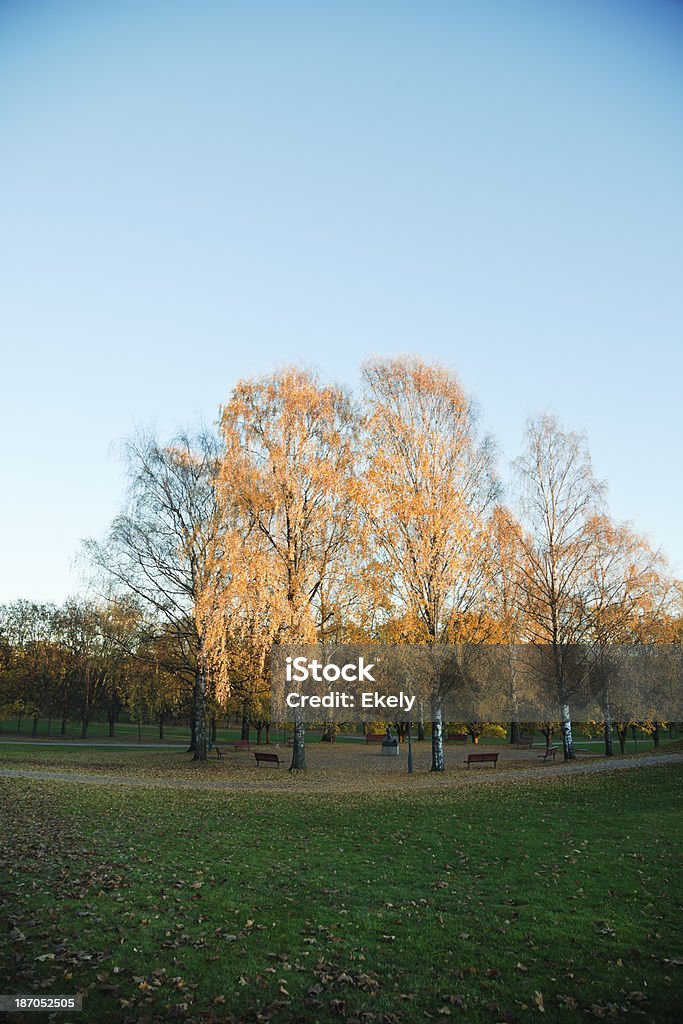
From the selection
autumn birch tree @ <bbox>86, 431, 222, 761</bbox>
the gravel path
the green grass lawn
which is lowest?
the gravel path

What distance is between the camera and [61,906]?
791cm

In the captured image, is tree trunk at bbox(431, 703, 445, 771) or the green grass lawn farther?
tree trunk at bbox(431, 703, 445, 771)

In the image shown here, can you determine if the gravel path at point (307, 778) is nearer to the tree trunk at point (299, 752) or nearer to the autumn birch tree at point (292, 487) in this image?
the tree trunk at point (299, 752)

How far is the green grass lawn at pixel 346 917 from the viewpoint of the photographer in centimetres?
587

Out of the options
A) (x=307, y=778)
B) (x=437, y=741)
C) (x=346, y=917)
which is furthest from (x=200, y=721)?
(x=346, y=917)

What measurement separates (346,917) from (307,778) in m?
17.8

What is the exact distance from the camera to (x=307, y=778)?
25.0 m

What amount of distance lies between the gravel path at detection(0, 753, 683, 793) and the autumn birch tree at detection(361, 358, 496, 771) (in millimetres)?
2495

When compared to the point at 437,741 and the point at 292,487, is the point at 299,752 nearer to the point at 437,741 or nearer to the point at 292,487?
the point at 437,741

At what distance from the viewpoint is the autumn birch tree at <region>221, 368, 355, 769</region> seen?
25891 mm

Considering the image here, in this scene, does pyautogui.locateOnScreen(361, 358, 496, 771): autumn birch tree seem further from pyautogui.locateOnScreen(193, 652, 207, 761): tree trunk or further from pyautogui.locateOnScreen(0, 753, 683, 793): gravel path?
pyautogui.locateOnScreen(193, 652, 207, 761): tree trunk

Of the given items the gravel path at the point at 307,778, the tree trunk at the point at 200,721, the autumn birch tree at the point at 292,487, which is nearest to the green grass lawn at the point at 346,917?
the gravel path at the point at 307,778

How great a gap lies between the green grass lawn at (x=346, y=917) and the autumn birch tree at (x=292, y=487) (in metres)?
12.1

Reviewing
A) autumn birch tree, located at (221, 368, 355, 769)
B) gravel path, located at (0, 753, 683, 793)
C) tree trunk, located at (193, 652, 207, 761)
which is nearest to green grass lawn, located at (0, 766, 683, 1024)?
gravel path, located at (0, 753, 683, 793)
